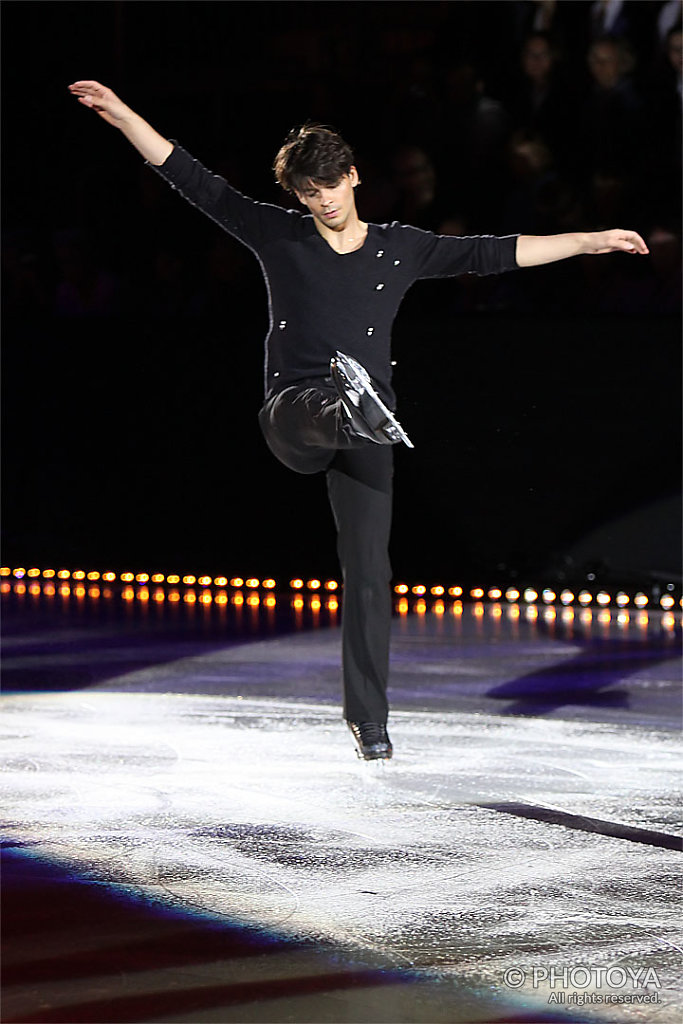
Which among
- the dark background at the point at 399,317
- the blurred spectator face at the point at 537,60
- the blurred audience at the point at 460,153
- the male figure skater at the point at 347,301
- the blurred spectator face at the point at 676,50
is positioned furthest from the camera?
the blurred spectator face at the point at 537,60

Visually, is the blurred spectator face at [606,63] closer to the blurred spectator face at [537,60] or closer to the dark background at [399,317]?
the dark background at [399,317]

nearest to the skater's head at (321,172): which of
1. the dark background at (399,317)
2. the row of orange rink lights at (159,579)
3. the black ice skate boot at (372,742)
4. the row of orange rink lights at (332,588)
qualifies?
the black ice skate boot at (372,742)

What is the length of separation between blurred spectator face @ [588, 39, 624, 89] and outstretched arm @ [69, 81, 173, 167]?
13.9 ft

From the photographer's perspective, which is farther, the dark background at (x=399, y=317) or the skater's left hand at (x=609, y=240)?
the dark background at (x=399, y=317)

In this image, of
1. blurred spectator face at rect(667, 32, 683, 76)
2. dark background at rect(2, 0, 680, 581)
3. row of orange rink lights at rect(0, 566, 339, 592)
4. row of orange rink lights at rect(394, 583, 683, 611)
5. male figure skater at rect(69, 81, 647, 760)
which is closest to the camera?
male figure skater at rect(69, 81, 647, 760)

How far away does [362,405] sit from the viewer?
3580 mm

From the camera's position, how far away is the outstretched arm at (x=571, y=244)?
3.94 m

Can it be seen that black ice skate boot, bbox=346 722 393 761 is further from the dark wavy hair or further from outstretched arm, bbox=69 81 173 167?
outstretched arm, bbox=69 81 173 167

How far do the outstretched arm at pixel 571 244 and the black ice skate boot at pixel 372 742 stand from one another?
1.15 metres

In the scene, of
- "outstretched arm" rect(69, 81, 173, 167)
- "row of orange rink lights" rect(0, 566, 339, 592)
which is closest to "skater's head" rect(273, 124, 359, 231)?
"outstretched arm" rect(69, 81, 173, 167)

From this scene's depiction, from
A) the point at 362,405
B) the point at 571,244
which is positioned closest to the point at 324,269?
the point at 362,405

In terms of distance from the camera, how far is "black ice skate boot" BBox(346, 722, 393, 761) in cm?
394

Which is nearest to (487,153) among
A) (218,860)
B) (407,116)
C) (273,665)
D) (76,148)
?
(407,116)

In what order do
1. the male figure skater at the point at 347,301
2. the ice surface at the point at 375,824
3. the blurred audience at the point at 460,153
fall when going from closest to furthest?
the ice surface at the point at 375,824, the male figure skater at the point at 347,301, the blurred audience at the point at 460,153
